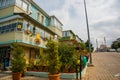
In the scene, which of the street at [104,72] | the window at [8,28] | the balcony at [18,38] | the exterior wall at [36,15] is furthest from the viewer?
the exterior wall at [36,15]

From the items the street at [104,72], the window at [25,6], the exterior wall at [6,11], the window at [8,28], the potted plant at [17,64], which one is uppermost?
the window at [25,6]

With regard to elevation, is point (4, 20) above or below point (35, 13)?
below

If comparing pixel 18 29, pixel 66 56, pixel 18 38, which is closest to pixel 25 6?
pixel 18 29

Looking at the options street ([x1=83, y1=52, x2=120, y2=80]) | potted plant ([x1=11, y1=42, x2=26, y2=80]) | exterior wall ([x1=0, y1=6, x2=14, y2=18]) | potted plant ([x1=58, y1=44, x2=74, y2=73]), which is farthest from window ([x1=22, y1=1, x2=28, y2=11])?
street ([x1=83, y1=52, x2=120, y2=80])

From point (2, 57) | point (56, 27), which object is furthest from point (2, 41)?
point (56, 27)

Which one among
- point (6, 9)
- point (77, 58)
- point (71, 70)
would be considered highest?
point (6, 9)

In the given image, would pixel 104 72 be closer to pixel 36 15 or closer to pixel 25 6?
pixel 25 6

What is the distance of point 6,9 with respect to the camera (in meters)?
21.0

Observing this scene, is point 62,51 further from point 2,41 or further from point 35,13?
point 35,13

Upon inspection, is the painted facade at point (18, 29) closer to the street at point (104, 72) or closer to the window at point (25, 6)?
the window at point (25, 6)

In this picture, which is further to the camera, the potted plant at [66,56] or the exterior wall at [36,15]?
the exterior wall at [36,15]

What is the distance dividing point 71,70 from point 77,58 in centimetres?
152

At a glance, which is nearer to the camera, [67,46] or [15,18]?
[67,46]

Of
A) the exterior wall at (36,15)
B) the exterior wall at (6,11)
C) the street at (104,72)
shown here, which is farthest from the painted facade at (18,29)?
the street at (104,72)
